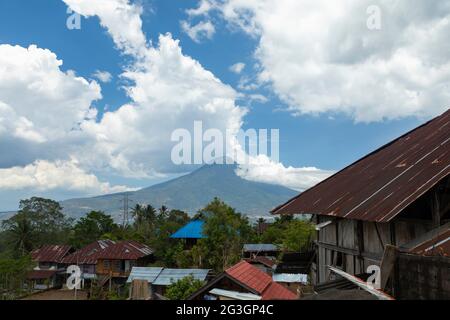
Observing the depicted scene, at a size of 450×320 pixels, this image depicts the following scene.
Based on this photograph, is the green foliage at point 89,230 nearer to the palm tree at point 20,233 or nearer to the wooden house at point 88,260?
the palm tree at point 20,233

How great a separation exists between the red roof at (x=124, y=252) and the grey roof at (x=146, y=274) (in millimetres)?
10161

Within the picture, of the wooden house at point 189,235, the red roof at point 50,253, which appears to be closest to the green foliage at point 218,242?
the wooden house at point 189,235

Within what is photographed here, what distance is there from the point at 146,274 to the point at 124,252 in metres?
13.4

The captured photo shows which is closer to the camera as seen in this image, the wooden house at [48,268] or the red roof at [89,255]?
the red roof at [89,255]

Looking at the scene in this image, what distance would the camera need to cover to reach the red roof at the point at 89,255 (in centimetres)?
4406

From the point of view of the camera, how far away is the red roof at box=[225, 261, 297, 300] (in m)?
12.2

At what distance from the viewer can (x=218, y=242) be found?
33.2 meters

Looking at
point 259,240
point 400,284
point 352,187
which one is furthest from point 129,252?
point 400,284

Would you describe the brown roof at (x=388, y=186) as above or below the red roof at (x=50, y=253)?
above

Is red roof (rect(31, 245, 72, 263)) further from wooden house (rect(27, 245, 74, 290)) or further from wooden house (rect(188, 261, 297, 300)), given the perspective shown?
wooden house (rect(188, 261, 297, 300))


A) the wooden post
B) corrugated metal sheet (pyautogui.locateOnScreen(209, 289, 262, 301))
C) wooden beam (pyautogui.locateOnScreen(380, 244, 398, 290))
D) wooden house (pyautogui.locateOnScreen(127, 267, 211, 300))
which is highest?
the wooden post

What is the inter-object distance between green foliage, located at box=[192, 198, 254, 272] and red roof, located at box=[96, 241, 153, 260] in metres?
11.8

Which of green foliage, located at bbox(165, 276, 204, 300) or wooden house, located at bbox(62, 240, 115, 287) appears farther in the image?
wooden house, located at bbox(62, 240, 115, 287)

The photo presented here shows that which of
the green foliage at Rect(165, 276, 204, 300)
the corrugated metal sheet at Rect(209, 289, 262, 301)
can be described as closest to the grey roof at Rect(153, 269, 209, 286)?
the green foliage at Rect(165, 276, 204, 300)
